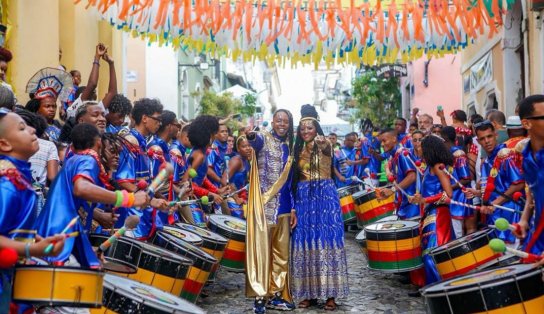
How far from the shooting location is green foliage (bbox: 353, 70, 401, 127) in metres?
29.6

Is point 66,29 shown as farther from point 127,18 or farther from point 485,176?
point 485,176

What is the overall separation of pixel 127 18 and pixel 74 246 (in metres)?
7.24

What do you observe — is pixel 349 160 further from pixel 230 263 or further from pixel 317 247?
pixel 317 247

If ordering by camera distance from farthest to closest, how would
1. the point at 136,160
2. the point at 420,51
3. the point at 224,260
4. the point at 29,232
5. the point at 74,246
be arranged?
the point at 420,51 < the point at 224,260 < the point at 136,160 < the point at 74,246 < the point at 29,232

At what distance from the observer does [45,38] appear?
10.4 metres

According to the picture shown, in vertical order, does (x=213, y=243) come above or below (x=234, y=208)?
below

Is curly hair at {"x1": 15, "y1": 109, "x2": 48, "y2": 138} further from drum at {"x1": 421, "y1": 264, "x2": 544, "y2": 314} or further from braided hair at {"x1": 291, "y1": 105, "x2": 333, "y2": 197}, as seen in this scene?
drum at {"x1": 421, "y1": 264, "x2": 544, "y2": 314}

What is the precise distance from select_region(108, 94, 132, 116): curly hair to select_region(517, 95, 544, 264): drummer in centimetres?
378

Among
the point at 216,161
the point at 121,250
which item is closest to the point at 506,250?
the point at 121,250

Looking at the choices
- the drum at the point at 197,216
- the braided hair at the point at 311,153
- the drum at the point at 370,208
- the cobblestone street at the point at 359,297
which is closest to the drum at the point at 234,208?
the cobblestone street at the point at 359,297

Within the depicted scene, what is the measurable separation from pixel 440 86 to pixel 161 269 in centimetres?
2096

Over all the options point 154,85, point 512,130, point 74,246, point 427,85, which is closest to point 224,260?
point 512,130

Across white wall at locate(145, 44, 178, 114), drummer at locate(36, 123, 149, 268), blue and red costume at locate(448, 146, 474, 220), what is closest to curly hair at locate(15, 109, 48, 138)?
drummer at locate(36, 123, 149, 268)

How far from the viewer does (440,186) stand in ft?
24.2
